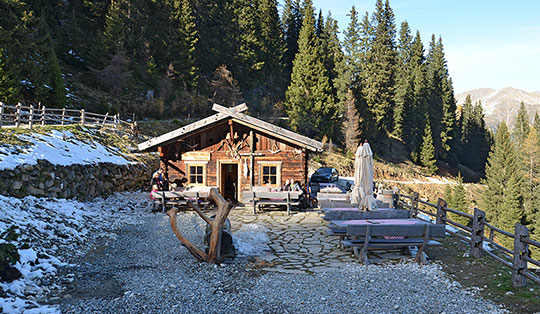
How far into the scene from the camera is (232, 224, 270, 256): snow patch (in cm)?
991

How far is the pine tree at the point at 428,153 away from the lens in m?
53.9

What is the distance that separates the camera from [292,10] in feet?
231

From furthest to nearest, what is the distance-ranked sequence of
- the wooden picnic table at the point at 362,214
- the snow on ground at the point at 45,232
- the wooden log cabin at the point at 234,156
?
the wooden log cabin at the point at 234,156 < the wooden picnic table at the point at 362,214 < the snow on ground at the point at 45,232

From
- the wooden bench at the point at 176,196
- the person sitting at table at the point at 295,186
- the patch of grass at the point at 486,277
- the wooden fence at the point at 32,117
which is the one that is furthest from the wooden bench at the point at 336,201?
the wooden fence at the point at 32,117

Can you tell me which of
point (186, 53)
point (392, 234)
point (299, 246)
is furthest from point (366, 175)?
point (186, 53)

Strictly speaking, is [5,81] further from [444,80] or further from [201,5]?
[444,80]

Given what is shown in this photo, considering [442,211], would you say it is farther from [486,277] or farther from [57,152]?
[57,152]

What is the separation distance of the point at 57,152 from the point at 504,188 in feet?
154

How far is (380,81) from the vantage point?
52188mm

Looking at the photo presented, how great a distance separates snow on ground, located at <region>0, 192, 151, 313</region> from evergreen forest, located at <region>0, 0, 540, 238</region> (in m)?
17.2

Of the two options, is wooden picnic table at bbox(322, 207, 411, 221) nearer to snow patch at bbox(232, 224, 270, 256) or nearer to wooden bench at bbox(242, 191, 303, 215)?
snow patch at bbox(232, 224, 270, 256)

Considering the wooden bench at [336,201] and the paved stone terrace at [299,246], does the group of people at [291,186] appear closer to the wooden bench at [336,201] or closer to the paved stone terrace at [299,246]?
the wooden bench at [336,201]

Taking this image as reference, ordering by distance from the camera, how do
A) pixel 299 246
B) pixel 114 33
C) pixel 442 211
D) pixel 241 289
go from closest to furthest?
pixel 241 289, pixel 299 246, pixel 442 211, pixel 114 33

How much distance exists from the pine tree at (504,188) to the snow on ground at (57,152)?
38.5 meters
